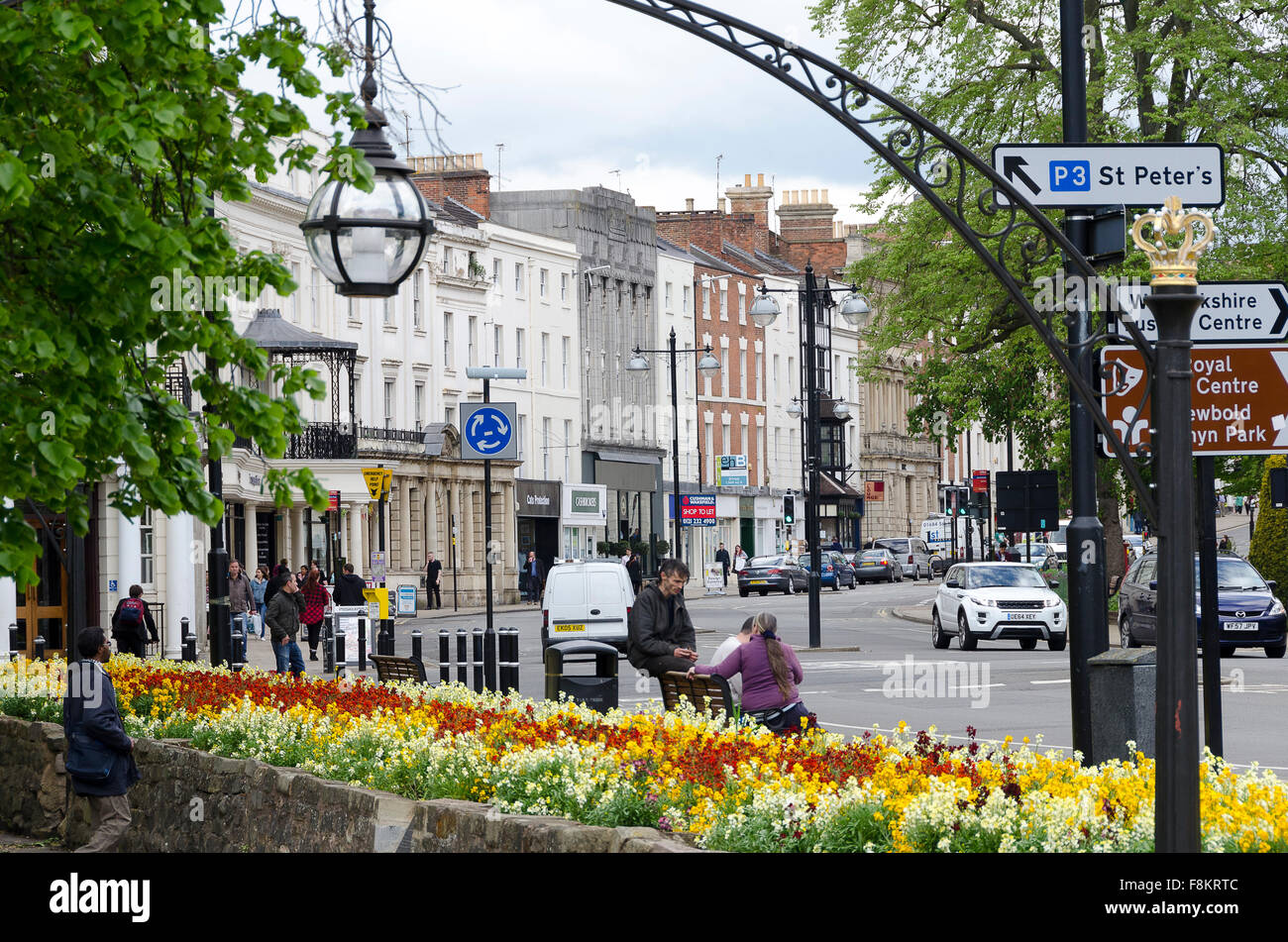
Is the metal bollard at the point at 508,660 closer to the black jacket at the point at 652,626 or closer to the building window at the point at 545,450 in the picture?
the black jacket at the point at 652,626

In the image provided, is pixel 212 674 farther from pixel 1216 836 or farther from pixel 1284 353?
pixel 1216 836

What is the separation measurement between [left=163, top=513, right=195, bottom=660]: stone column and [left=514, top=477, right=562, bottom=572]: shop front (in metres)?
33.0

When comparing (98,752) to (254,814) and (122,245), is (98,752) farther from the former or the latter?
(122,245)

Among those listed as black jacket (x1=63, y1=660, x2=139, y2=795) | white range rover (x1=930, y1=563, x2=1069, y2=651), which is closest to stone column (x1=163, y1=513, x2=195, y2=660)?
white range rover (x1=930, y1=563, x2=1069, y2=651)

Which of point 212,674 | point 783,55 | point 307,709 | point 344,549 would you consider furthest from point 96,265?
point 344,549

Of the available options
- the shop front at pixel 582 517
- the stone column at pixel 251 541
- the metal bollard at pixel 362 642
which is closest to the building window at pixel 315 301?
the stone column at pixel 251 541

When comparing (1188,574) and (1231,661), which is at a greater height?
(1188,574)

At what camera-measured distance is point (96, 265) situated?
7898 mm

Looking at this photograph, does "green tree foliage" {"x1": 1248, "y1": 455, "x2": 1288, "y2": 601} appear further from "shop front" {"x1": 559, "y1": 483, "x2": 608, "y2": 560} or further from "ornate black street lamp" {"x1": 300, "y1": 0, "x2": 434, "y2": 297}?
"shop front" {"x1": 559, "y1": 483, "x2": 608, "y2": 560}

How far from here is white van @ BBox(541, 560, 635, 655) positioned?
3372cm

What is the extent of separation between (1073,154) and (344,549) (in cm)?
5106

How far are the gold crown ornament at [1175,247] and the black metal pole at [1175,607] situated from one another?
112 mm

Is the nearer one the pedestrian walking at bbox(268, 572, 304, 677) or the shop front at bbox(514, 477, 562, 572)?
the pedestrian walking at bbox(268, 572, 304, 677)

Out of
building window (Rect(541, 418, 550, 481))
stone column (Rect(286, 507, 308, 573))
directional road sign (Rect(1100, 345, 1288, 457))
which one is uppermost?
building window (Rect(541, 418, 550, 481))
